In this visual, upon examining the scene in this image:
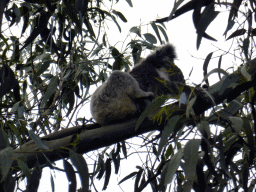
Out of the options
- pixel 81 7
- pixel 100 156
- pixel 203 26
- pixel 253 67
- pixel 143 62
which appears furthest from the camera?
pixel 143 62

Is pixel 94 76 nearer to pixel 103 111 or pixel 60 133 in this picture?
pixel 103 111

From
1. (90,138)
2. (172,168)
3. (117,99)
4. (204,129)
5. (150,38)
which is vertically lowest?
(172,168)

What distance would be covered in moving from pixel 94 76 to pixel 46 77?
0.49 meters

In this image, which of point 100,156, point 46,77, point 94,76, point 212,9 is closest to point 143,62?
point 94,76

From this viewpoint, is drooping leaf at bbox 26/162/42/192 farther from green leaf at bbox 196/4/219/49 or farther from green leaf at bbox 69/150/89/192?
green leaf at bbox 196/4/219/49

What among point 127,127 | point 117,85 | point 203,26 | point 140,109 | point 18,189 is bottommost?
point 18,189

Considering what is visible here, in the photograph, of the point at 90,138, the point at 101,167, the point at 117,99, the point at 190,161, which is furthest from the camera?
the point at 117,99

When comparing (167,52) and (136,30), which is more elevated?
(167,52)

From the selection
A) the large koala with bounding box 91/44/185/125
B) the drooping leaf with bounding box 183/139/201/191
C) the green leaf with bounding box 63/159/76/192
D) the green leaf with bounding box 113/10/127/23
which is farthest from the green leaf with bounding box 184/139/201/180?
the green leaf with bounding box 113/10/127/23

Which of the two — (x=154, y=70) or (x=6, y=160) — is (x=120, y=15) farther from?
(x=6, y=160)

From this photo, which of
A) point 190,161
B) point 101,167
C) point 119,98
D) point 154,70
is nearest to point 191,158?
point 190,161

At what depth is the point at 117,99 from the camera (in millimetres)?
2543

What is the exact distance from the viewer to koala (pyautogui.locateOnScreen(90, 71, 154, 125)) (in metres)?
2.48

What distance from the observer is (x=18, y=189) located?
6.54ft
